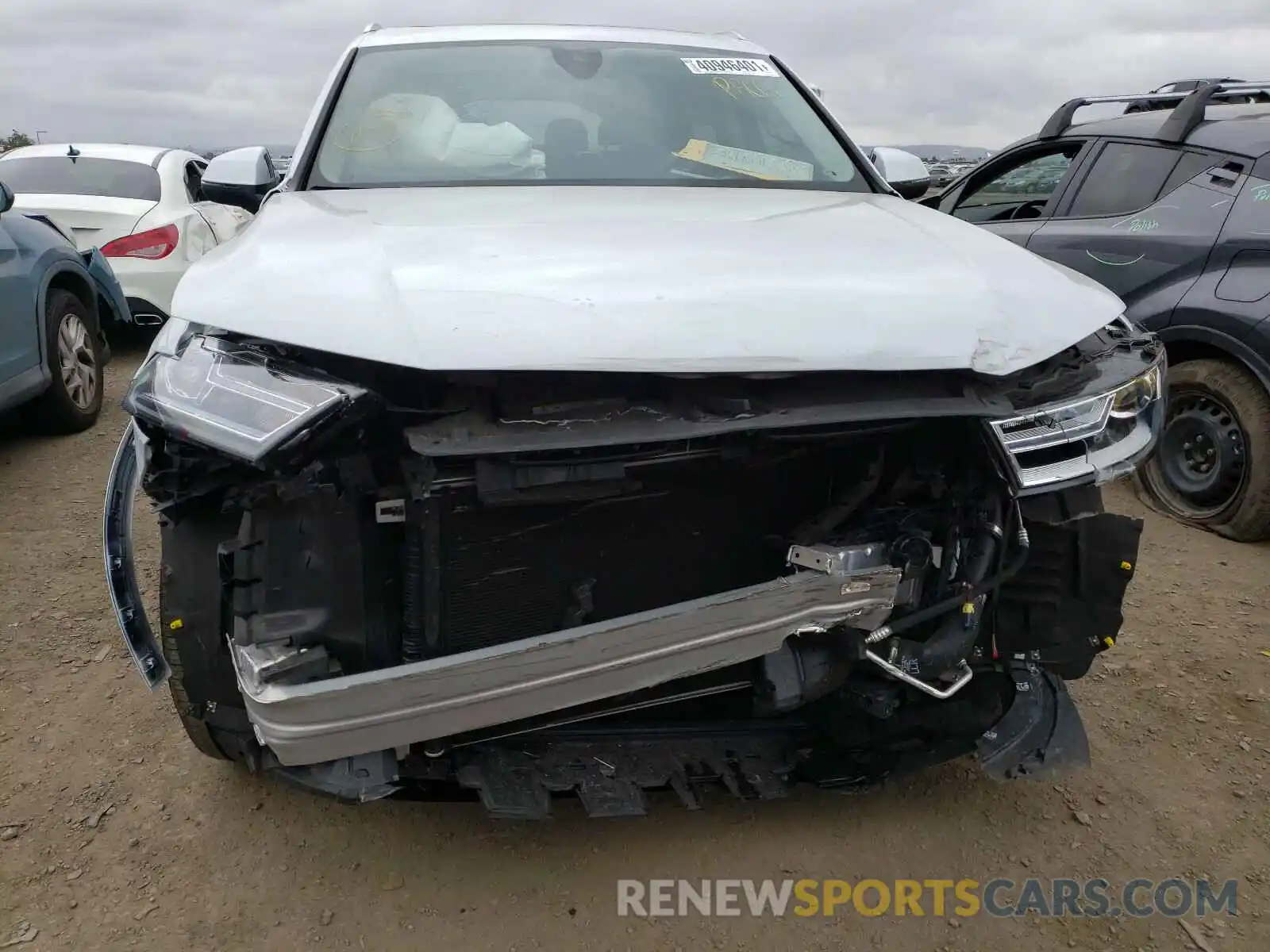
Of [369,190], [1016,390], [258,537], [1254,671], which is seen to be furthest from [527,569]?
[1254,671]

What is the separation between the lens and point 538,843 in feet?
7.39

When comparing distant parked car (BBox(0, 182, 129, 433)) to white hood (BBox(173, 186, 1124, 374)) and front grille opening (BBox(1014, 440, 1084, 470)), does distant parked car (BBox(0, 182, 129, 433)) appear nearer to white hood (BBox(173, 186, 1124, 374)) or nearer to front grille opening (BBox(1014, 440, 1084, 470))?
white hood (BBox(173, 186, 1124, 374))

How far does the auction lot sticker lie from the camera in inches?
125

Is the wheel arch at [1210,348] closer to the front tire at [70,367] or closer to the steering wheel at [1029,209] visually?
the steering wheel at [1029,209]

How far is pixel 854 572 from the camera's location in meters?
1.79

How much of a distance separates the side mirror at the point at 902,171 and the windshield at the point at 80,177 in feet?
17.5

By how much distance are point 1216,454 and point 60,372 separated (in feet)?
17.8

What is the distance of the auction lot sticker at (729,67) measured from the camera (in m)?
3.17

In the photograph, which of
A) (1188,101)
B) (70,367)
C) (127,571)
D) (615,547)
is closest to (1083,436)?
(615,547)

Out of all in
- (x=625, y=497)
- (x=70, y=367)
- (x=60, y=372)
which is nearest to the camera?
(x=625, y=497)

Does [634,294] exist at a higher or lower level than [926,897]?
higher

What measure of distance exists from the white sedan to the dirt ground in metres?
4.09

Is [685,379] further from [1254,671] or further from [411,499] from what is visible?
[1254,671]

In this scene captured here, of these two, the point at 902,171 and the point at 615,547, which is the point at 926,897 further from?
the point at 902,171
